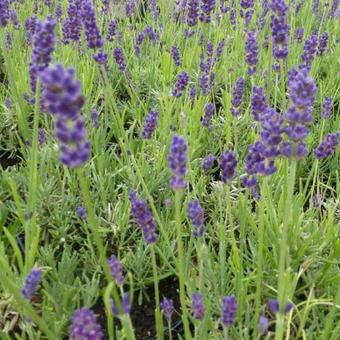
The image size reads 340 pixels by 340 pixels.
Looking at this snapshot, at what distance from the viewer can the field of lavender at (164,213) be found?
1246 millimetres

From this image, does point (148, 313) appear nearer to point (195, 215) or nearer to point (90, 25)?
point (195, 215)

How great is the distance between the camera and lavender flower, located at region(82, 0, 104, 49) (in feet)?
5.67

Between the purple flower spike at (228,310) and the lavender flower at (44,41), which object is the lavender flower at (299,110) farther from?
the lavender flower at (44,41)

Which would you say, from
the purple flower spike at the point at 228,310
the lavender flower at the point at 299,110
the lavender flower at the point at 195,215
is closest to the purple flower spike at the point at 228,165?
the lavender flower at the point at 195,215

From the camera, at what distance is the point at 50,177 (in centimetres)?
242

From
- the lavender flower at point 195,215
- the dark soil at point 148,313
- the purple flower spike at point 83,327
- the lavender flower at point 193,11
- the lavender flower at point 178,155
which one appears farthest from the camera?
the lavender flower at point 193,11

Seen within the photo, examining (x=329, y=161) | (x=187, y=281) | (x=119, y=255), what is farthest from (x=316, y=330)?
(x=329, y=161)

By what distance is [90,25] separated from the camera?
1.76 metres

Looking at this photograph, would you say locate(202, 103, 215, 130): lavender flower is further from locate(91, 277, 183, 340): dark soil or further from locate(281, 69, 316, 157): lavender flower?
locate(281, 69, 316, 157): lavender flower

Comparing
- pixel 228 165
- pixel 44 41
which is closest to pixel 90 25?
pixel 44 41

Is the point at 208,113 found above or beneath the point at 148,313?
above

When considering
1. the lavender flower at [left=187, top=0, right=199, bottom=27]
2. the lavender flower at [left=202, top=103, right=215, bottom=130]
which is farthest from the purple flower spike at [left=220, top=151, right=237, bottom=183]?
the lavender flower at [left=187, top=0, right=199, bottom=27]

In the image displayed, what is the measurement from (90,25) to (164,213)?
0.95 m

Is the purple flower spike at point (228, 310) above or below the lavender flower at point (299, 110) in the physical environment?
below
